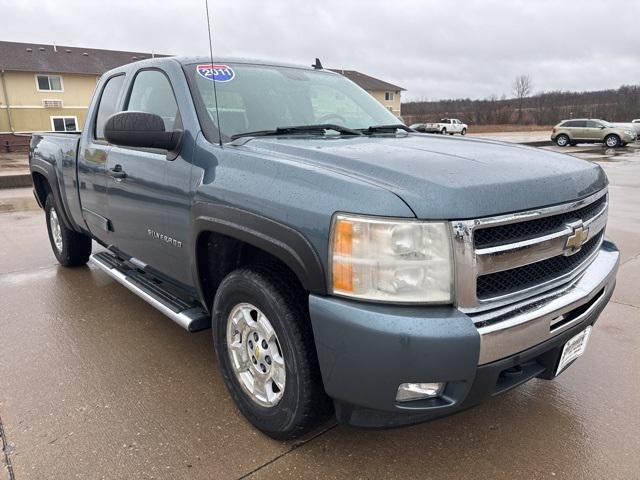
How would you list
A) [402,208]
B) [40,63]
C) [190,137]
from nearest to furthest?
[402,208] → [190,137] → [40,63]

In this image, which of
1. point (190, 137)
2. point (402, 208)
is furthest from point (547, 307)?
point (190, 137)

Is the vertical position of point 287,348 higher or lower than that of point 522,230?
lower

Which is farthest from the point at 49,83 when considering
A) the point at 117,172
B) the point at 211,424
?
the point at 211,424

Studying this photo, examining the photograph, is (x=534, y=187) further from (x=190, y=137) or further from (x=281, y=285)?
(x=190, y=137)

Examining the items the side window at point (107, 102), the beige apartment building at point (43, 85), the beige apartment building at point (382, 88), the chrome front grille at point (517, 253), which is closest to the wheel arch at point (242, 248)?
the chrome front grille at point (517, 253)

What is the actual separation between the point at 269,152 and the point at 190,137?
0.57 m

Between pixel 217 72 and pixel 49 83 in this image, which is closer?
pixel 217 72

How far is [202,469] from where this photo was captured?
221 cm

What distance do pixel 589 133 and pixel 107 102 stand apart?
28.6 m

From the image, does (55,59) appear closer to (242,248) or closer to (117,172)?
(117,172)

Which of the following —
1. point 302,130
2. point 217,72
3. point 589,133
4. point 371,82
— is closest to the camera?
point 302,130

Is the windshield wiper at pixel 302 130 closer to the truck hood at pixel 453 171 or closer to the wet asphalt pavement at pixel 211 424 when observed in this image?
the truck hood at pixel 453 171

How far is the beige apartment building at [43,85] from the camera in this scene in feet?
115

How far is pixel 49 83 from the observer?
36688mm
